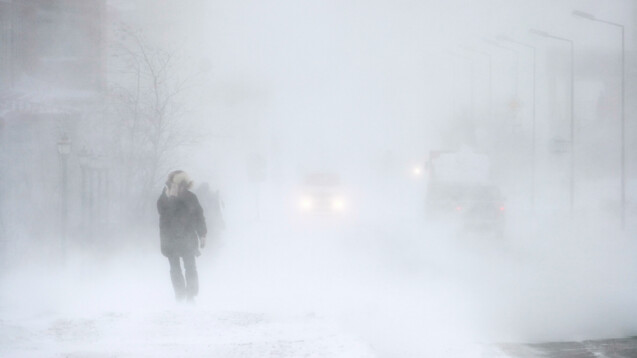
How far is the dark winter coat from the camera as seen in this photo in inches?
391

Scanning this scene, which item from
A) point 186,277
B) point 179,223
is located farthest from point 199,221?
point 186,277

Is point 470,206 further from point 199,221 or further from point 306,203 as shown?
point 199,221

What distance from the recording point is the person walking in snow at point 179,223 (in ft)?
32.6

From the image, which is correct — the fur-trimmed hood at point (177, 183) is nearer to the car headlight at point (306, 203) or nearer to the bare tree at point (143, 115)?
the bare tree at point (143, 115)

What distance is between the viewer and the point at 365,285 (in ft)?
45.9

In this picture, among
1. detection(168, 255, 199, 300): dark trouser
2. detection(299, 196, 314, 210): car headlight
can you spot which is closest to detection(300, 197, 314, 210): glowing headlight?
detection(299, 196, 314, 210): car headlight

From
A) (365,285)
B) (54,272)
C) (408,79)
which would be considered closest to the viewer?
(365,285)

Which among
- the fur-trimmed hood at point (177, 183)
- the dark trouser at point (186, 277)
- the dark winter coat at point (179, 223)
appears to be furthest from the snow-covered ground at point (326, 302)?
the fur-trimmed hood at point (177, 183)

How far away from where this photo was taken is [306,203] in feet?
112

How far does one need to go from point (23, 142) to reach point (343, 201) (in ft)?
43.5

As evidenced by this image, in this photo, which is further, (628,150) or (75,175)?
(628,150)

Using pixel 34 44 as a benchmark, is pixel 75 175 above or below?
below

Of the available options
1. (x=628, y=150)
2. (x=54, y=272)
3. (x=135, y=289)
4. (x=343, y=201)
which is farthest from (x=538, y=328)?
(x=628, y=150)

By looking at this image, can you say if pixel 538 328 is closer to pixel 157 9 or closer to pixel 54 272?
pixel 54 272
